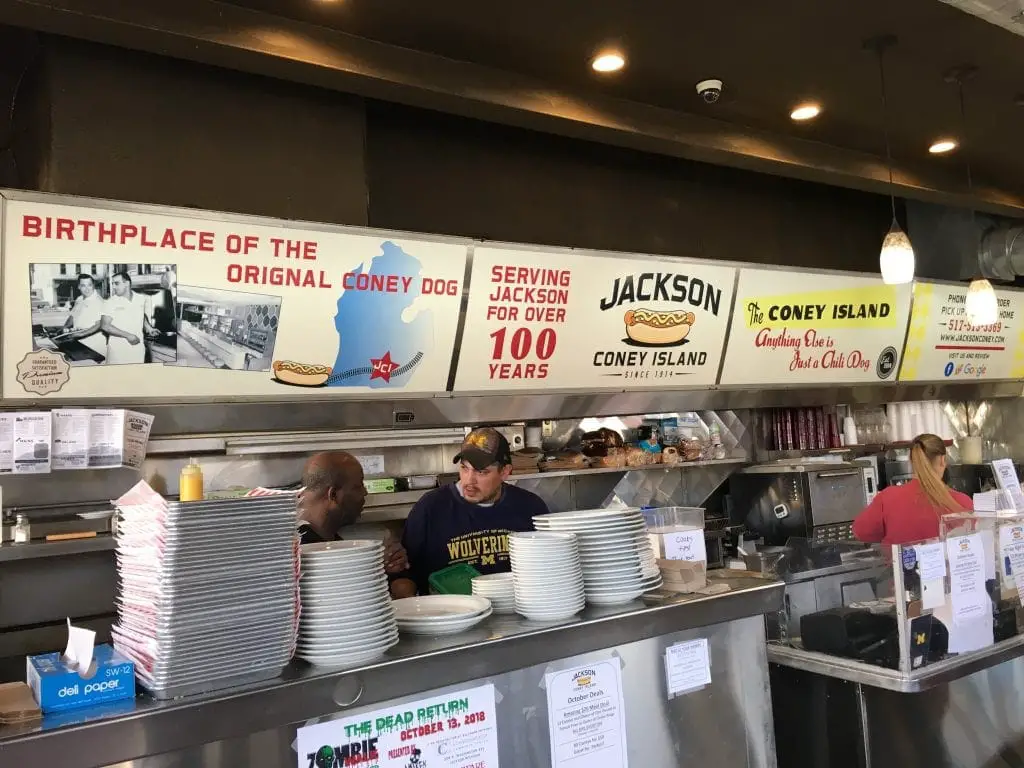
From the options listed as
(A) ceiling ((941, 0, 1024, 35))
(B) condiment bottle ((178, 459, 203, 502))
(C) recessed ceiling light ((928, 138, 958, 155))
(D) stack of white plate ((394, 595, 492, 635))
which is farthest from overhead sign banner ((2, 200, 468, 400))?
(C) recessed ceiling light ((928, 138, 958, 155))

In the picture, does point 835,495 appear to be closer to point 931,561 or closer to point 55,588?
point 931,561

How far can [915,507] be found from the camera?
4.02m

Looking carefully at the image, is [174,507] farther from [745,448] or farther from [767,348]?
[745,448]

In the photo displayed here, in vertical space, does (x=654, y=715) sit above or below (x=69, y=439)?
below

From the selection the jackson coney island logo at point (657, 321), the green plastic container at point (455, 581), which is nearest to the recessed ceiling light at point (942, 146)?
the jackson coney island logo at point (657, 321)

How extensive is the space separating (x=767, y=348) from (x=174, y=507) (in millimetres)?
4167

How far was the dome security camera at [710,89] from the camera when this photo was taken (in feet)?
13.0

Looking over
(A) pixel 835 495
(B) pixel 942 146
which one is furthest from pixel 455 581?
(B) pixel 942 146

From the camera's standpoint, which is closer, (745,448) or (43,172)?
(43,172)

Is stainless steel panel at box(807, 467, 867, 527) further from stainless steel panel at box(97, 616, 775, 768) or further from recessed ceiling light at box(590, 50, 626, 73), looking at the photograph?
stainless steel panel at box(97, 616, 775, 768)

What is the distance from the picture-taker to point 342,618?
1560 millimetres

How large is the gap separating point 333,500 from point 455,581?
1166mm

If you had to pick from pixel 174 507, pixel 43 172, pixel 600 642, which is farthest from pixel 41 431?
pixel 600 642

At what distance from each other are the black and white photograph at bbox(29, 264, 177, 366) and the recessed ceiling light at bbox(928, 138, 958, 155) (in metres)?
4.74
